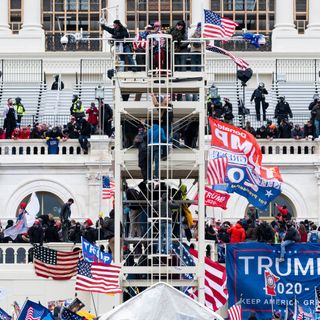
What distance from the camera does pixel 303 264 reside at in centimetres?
7619

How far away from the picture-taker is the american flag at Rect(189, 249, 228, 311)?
7231cm

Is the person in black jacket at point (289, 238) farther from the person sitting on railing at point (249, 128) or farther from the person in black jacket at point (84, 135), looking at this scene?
the person in black jacket at point (84, 135)

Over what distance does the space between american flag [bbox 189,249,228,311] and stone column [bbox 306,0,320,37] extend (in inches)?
1683

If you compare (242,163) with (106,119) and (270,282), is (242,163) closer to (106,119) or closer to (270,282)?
(270,282)

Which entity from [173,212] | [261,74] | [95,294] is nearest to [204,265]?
[173,212]

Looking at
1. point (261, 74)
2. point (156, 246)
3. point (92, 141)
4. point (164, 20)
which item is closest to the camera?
point (156, 246)

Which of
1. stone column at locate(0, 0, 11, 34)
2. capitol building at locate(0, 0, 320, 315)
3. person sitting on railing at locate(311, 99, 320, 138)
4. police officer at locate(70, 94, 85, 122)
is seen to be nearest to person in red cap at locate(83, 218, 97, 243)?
capitol building at locate(0, 0, 320, 315)

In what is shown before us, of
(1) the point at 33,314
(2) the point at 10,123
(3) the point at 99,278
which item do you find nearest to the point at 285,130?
(2) the point at 10,123

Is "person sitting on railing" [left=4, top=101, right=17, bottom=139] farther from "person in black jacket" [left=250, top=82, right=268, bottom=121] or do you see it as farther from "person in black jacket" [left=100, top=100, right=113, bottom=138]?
"person in black jacket" [left=250, top=82, right=268, bottom=121]

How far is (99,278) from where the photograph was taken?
227ft

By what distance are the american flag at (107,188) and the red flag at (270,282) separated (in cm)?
849

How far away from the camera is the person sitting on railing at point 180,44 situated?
229 feet

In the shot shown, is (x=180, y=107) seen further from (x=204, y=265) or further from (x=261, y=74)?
(x=261, y=74)

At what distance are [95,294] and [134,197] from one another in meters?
8.15
